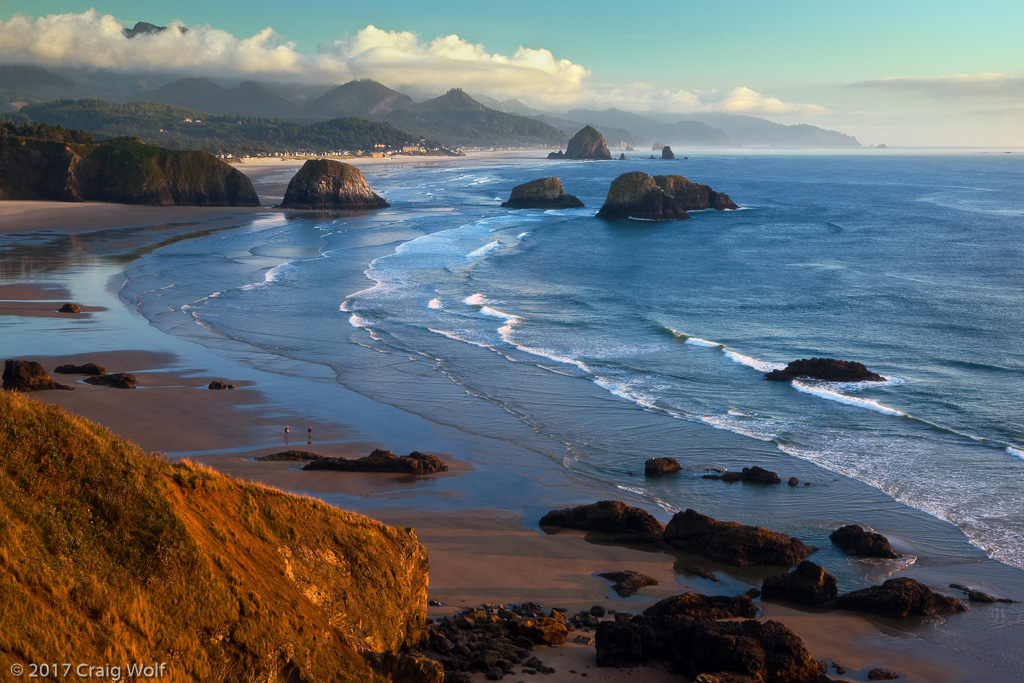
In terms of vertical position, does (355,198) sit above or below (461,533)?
above

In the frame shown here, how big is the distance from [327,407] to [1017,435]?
19.7m

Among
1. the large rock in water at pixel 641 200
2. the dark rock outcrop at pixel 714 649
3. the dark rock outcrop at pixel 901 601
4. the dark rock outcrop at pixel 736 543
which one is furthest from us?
the large rock in water at pixel 641 200

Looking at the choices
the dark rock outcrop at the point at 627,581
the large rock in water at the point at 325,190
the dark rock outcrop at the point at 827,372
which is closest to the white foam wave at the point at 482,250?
the dark rock outcrop at the point at 827,372

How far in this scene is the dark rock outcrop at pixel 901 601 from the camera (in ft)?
44.8

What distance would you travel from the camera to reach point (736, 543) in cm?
1566

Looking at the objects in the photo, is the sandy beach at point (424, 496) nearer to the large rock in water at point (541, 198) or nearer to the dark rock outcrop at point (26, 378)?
the dark rock outcrop at point (26, 378)

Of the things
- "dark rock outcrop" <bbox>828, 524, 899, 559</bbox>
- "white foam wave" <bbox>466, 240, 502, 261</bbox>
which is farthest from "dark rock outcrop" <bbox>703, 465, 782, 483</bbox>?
"white foam wave" <bbox>466, 240, 502, 261</bbox>

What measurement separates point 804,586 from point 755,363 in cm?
1766

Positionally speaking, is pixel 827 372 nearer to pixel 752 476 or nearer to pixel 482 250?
pixel 752 476

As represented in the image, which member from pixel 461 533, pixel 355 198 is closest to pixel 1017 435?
pixel 461 533

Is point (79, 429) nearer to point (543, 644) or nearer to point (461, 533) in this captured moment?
point (543, 644)

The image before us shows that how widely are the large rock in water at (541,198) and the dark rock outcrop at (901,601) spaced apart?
88695mm

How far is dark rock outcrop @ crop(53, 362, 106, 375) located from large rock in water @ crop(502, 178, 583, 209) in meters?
76.7

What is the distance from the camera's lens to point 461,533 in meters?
16.8
